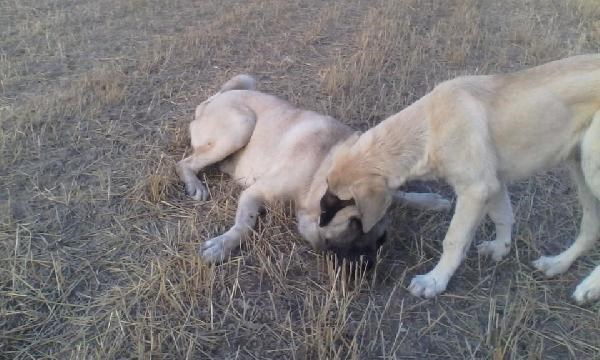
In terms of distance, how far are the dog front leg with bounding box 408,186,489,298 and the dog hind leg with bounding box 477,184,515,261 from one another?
46 centimetres

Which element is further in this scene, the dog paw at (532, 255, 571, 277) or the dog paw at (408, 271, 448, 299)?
the dog paw at (532, 255, 571, 277)

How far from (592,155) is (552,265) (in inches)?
33.8

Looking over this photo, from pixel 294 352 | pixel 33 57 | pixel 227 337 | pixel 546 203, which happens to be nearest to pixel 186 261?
pixel 227 337

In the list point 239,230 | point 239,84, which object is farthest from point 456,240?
point 239,84

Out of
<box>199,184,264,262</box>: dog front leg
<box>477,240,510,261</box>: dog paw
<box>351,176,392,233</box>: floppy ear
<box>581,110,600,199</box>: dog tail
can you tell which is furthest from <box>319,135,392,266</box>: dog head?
<box>581,110,600,199</box>: dog tail

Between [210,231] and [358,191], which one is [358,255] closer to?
[358,191]

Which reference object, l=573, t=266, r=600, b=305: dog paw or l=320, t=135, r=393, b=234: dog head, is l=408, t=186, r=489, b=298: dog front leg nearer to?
l=320, t=135, r=393, b=234: dog head

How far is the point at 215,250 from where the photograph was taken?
361 centimetres

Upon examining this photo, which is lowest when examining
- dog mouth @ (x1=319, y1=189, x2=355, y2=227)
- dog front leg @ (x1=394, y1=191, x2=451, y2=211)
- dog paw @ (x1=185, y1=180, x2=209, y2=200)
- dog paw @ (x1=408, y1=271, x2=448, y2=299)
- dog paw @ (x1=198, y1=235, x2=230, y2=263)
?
dog paw @ (x1=185, y1=180, x2=209, y2=200)

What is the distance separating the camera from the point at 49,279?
3.27m

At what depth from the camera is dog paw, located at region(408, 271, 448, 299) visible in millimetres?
3277

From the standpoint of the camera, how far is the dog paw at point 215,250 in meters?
3.54

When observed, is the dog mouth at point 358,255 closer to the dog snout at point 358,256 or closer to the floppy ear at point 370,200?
the dog snout at point 358,256

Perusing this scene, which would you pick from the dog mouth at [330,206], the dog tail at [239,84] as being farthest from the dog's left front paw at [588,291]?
the dog tail at [239,84]
